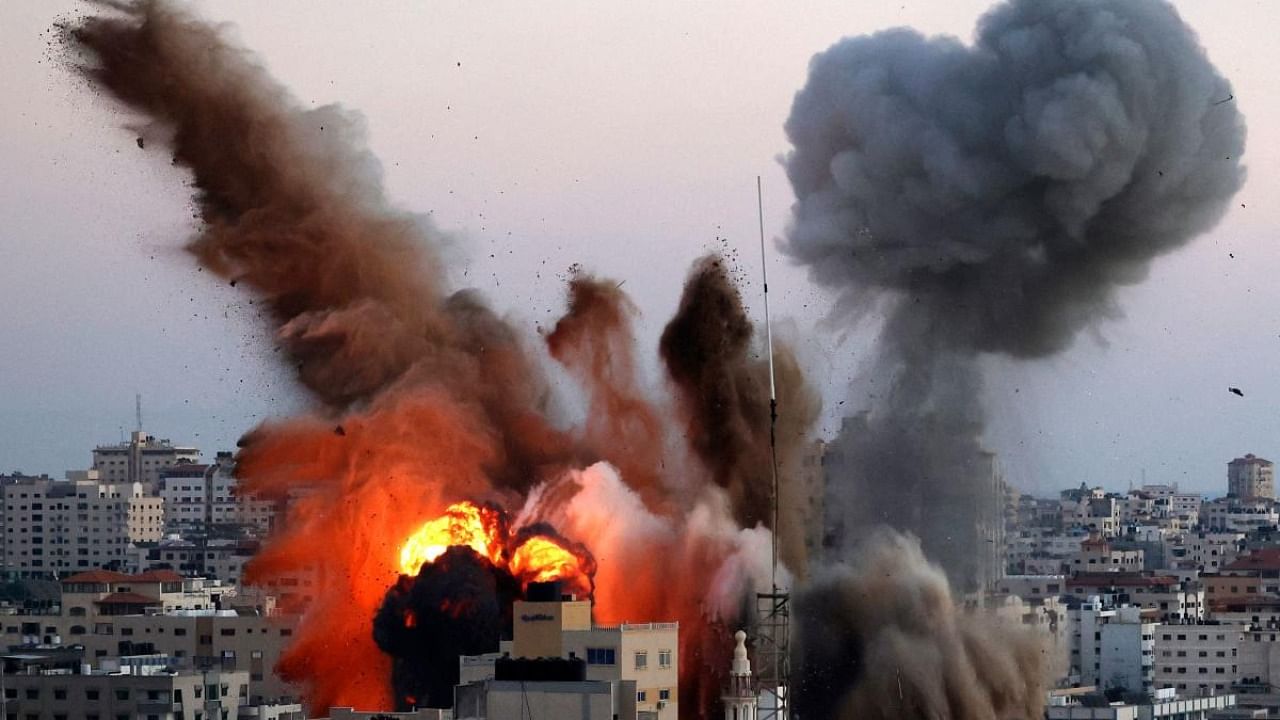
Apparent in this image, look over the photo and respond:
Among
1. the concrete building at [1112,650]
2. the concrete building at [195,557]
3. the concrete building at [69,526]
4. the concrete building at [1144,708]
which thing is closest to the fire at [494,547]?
the concrete building at [1144,708]

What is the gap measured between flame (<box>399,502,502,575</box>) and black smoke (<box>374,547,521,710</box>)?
55cm

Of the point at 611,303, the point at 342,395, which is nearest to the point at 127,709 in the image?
the point at 342,395

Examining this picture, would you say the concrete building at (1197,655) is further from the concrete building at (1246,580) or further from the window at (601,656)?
the window at (601,656)

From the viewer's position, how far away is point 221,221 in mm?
64688

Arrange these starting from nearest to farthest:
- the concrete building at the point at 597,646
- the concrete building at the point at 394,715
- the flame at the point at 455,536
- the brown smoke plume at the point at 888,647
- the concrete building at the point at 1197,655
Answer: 1. the concrete building at the point at 394,715
2. the concrete building at the point at 597,646
3. the flame at the point at 455,536
4. the brown smoke plume at the point at 888,647
5. the concrete building at the point at 1197,655

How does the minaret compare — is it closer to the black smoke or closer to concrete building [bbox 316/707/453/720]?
concrete building [bbox 316/707/453/720]

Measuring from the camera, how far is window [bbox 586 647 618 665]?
56250 mm

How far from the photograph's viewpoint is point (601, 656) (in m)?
56.5

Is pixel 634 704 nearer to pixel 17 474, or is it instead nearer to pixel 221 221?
pixel 221 221

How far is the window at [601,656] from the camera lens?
185 feet

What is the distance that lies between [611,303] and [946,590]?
1018 cm

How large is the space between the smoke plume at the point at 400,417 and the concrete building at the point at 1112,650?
1190 inches

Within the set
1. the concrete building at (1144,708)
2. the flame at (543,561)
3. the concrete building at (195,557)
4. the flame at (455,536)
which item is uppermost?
the concrete building at (195,557)

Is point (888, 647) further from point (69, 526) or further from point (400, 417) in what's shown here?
point (69, 526)
